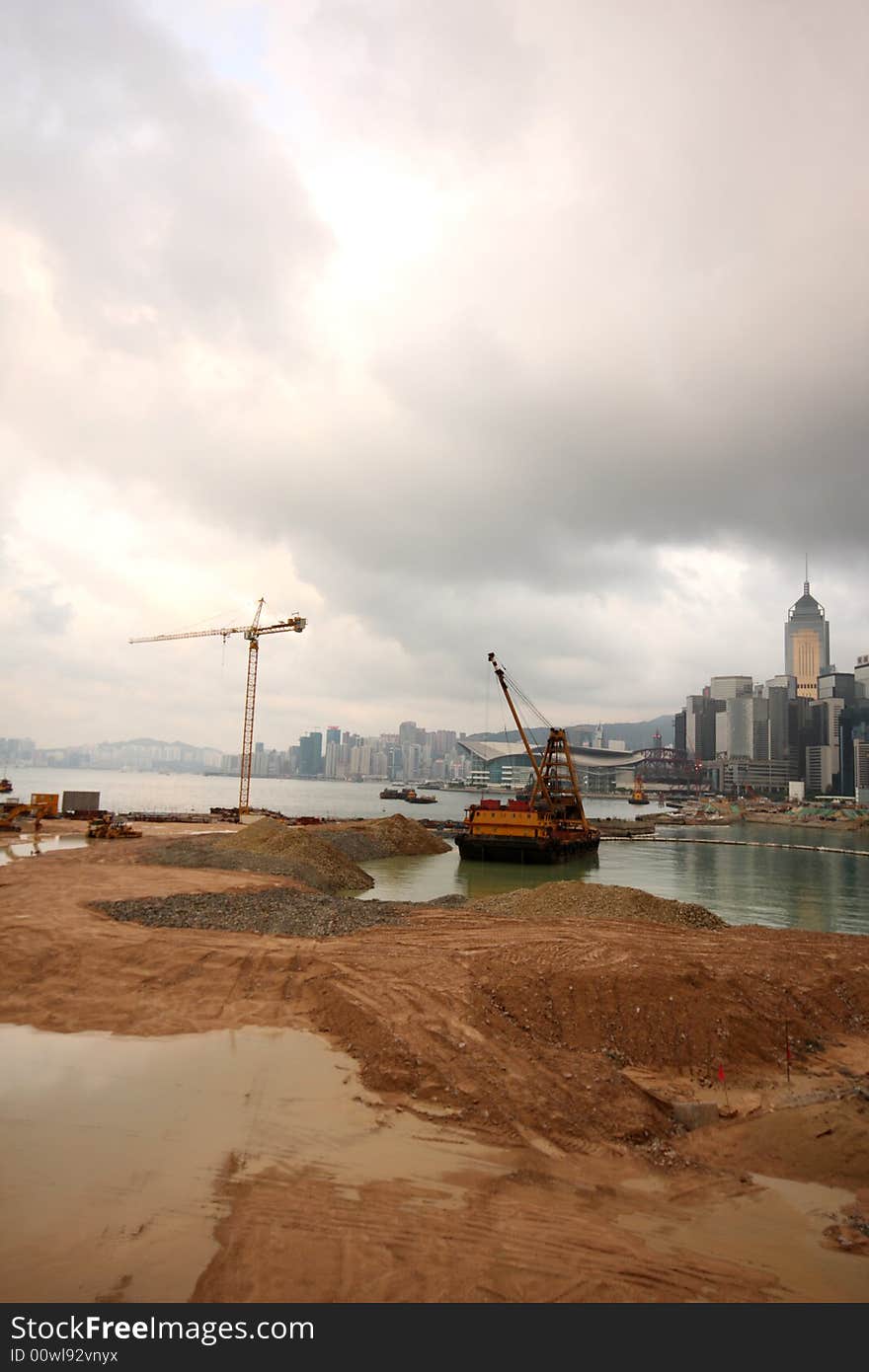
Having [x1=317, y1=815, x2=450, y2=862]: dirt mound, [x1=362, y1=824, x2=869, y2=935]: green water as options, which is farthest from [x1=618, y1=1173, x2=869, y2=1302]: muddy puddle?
[x1=317, y1=815, x2=450, y2=862]: dirt mound

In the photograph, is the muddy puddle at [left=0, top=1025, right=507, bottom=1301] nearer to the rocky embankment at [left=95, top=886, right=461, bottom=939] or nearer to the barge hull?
the rocky embankment at [left=95, top=886, right=461, bottom=939]

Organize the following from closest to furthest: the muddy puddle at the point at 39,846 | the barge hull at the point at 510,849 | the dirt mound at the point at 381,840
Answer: the muddy puddle at the point at 39,846 → the dirt mound at the point at 381,840 → the barge hull at the point at 510,849

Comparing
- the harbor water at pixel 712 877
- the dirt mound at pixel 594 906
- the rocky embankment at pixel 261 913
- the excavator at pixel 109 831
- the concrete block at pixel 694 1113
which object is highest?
the concrete block at pixel 694 1113

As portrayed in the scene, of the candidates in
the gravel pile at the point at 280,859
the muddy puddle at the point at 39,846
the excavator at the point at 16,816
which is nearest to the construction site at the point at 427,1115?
the gravel pile at the point at 280,859

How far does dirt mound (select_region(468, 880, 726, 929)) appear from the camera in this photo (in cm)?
2362

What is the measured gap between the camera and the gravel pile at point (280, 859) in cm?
3134

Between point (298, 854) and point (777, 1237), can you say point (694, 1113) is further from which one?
point (298, 854)

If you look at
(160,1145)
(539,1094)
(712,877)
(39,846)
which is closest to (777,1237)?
(539,1094)

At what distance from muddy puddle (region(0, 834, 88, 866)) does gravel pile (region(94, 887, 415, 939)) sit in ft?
52.5

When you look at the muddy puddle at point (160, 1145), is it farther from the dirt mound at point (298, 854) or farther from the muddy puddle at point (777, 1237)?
the dirt mound at point (298, 854)

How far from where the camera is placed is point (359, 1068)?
9789mm

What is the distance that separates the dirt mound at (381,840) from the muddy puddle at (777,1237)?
4190cm
